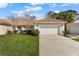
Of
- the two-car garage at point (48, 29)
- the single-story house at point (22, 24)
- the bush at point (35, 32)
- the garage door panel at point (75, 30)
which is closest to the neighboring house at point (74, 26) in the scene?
the garage door panel at point (75, 30)

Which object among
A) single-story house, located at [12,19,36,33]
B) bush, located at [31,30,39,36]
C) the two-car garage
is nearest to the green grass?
bush, located at [31,30,39,36]

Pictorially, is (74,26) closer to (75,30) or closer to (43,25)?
(75,30)

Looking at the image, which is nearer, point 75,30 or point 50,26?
point 75,30

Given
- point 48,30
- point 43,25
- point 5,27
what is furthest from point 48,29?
point 5,27

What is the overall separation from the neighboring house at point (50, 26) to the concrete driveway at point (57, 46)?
0.57ft

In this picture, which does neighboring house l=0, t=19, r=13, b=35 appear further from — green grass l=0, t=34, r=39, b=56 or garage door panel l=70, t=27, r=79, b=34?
garage door panel l=70, t=27, r=79, b=34

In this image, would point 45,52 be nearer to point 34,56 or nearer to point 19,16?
point 34,56

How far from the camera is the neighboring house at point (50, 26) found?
7.54 metres

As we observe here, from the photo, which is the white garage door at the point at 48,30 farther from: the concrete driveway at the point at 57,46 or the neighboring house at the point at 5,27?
the neighboring house at the point at 5,27

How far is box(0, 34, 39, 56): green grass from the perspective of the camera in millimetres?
7352

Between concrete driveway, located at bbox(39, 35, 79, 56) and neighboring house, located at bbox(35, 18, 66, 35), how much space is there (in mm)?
173

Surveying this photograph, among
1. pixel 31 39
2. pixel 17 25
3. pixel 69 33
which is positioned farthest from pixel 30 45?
pixel 69 33

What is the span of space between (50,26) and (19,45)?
1.08 m

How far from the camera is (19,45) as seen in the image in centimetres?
740
